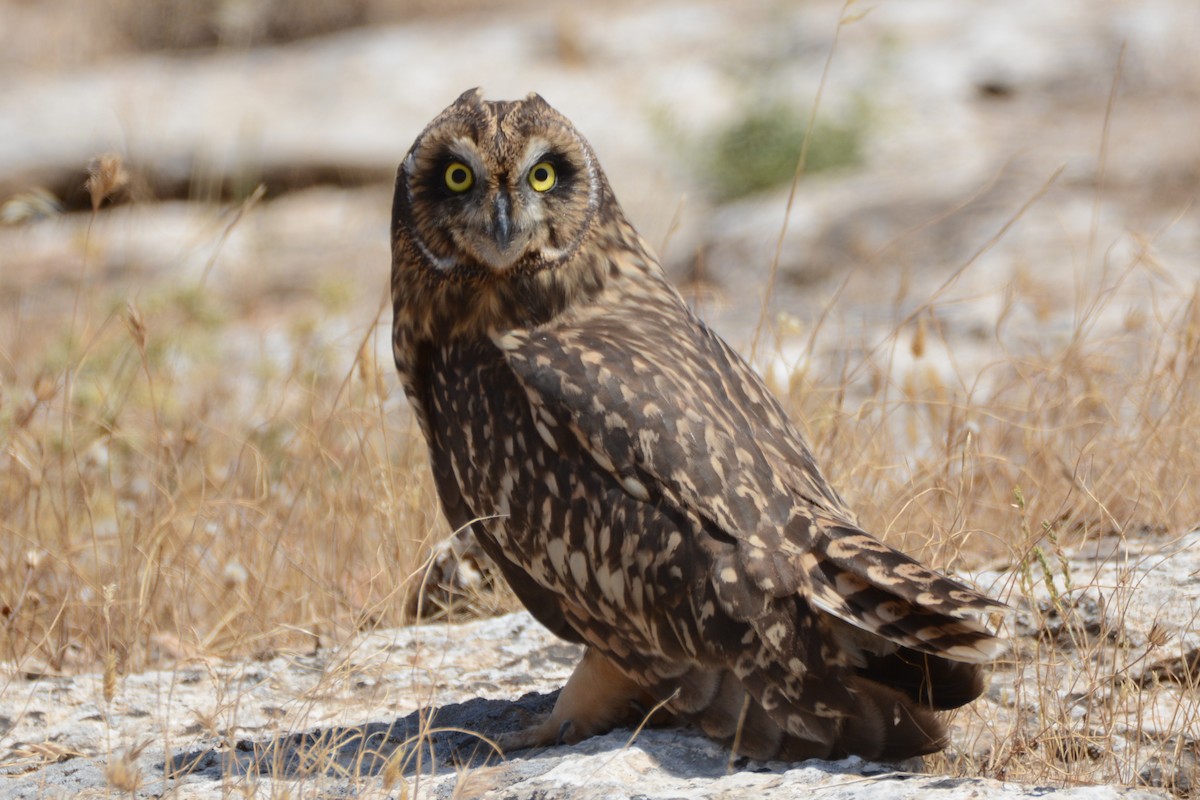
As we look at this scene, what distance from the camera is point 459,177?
3.65 meters

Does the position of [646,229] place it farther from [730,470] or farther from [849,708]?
[849,708]

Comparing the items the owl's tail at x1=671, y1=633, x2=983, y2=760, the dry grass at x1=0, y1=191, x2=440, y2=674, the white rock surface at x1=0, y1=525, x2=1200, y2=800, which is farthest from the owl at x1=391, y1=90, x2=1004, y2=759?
the dry grass at x1=0, y1=191, x2=440, y2=674

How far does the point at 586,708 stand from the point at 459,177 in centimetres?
143

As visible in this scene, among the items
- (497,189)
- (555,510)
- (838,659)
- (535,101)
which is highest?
(535,101)

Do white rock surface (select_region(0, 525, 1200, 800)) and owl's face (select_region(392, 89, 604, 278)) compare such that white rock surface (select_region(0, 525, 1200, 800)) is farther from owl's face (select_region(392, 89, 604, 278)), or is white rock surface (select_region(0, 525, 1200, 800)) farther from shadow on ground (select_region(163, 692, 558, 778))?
owl's face (select_region(392, 89, 604, 278))

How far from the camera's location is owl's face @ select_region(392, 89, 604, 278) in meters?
3.55

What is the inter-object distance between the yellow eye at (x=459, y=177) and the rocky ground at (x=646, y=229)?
1.26 m

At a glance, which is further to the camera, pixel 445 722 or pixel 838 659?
pixel 445 722

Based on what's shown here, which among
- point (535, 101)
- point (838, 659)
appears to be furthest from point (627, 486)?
point (535, 101)

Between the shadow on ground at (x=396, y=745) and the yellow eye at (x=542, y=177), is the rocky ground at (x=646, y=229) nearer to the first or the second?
the shadow on ground at (x=396, y=745)

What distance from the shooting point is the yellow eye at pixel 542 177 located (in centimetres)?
363

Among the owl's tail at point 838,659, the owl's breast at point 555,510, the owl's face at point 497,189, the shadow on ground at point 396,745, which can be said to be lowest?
the shadow on ground at point 396,745

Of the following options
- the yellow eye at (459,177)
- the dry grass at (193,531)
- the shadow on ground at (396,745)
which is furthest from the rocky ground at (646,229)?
the yellow eye at (459,177)

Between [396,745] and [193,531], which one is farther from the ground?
[193,531]
